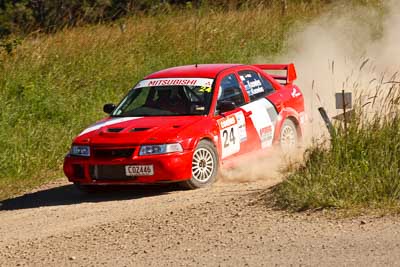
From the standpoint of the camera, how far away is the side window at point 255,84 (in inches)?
516

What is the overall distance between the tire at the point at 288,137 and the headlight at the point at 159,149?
2179mm

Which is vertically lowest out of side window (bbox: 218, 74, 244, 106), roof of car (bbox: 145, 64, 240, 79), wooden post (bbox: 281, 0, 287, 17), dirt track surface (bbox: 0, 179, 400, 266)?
dirt track surface (bbox: 0, 179, 400, 266)

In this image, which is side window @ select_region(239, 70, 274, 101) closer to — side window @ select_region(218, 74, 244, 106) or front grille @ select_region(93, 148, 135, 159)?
side window @ select_region(218, 74, 244, 106)

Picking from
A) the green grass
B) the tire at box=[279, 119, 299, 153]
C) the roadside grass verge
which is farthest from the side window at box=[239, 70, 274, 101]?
the green grass

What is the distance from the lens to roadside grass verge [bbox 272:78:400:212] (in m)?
9.57

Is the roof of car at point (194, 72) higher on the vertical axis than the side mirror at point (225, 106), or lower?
higher

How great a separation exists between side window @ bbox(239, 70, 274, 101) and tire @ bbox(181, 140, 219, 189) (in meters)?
1.43

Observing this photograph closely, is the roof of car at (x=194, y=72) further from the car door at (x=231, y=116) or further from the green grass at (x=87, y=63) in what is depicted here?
the green grass at (x=87, y=63)

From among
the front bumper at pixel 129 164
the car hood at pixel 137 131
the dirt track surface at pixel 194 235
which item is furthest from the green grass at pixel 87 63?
the dirt track surface at pixel 194 235

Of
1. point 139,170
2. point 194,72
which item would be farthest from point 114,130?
point 194,72

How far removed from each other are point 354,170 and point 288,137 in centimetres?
340

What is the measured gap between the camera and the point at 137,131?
1174 centimetres

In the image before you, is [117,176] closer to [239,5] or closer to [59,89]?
[59,89]

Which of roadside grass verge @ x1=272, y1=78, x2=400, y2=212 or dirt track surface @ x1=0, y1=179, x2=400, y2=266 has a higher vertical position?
roadside grass verge @ x1=272, y1=78, x2=400, y2=212
